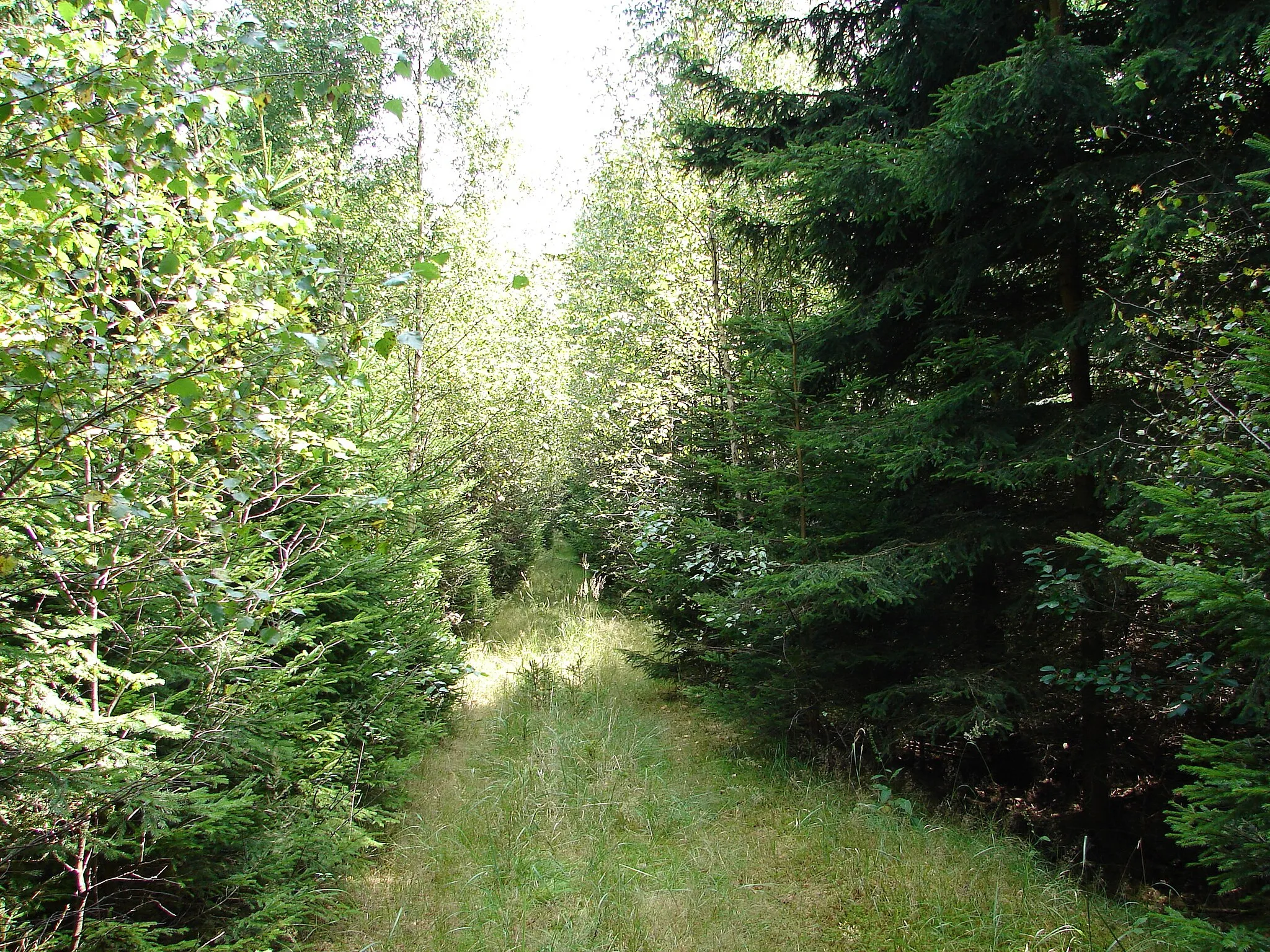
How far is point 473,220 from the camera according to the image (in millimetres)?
9922

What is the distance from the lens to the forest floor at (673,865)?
130 inches

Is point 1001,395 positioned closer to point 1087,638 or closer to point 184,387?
point 1087,638

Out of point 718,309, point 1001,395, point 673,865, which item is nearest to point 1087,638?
point 1001,395

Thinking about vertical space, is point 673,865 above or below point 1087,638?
below

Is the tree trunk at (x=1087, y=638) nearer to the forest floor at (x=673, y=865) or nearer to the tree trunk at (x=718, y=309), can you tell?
the forest floor at (x=673, y=865)

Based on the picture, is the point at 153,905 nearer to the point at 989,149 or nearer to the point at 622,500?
the point at 989,149

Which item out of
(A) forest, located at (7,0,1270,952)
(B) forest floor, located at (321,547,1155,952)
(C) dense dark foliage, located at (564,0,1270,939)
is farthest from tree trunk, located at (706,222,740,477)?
(B) forest floor, located at (321,547,1155,952)

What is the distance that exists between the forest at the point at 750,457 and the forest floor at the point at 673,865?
269 mm

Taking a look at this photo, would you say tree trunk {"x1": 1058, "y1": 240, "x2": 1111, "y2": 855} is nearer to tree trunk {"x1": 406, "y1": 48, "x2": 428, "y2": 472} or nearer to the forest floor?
the forest floor

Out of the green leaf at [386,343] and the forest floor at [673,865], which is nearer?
the green leaf at [386,343]

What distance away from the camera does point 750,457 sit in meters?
7.33

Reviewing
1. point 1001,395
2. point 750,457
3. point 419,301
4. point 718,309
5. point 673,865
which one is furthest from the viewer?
point 419,301

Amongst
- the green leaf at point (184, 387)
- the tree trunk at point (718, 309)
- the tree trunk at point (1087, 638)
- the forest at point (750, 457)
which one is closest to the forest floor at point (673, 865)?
the forest at point (750, 457)

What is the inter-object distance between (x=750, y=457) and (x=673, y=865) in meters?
4.33
